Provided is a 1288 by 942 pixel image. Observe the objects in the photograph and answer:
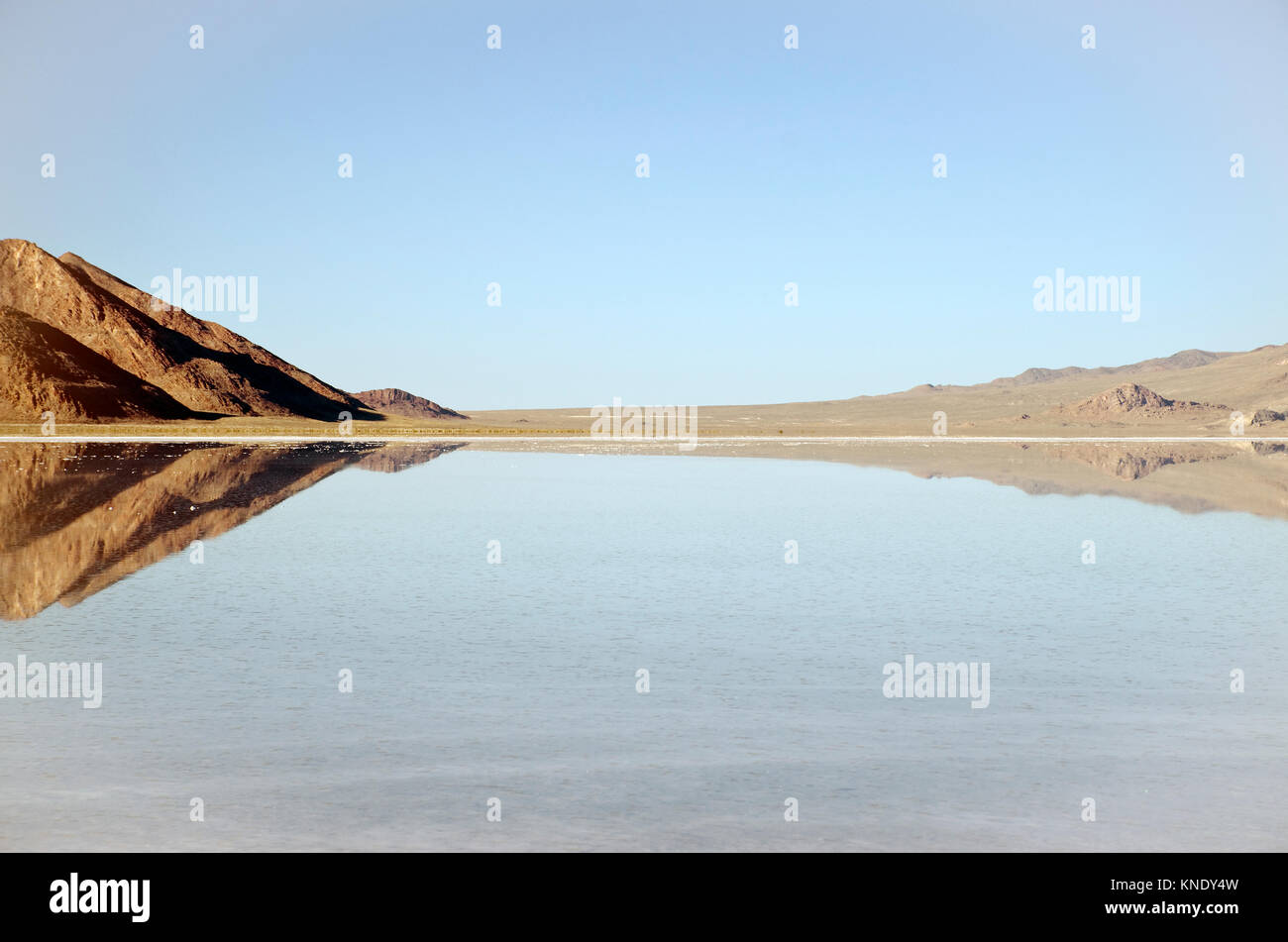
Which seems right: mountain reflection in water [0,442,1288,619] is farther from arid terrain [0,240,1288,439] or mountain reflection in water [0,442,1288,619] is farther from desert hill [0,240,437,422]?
desert hill [0,240,437,422]

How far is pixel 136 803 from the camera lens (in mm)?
7926

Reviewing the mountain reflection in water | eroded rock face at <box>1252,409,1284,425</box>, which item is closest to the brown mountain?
the mountain reflection in water

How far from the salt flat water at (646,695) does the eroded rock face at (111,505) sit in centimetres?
27

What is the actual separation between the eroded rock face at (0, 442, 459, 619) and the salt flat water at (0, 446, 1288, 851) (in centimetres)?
27

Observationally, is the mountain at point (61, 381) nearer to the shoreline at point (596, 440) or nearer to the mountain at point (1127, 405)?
the shoreline at point (596, 440)

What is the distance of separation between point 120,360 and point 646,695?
512 ft

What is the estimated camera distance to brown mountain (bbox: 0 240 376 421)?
120500 mm

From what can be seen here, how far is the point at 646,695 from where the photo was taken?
10914mm

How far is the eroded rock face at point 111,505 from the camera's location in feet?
58.4

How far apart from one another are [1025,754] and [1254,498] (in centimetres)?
2961

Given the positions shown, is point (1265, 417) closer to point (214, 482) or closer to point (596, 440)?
point (596, 440)

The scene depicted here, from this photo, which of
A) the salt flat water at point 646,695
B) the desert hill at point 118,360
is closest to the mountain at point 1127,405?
the desert hill at point 118,360
